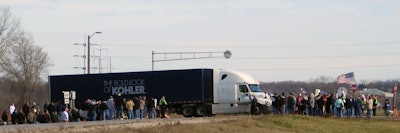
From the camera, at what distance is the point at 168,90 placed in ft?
144

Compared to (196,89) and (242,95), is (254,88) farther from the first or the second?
(196,89)

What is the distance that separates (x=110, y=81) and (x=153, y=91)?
120 inches

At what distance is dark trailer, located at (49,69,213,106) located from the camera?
42.9 meters

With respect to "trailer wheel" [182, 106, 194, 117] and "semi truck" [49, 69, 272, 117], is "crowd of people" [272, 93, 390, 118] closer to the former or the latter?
"semi truck" [49, 69, 272, 117]

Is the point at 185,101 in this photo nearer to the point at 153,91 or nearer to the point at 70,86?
the point at 153,91

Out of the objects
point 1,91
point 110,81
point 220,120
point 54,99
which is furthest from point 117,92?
point 1,91

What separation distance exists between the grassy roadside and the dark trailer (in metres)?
7.65

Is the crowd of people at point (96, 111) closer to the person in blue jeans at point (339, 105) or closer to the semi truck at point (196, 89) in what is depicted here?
the semi truck at point (196, 89)

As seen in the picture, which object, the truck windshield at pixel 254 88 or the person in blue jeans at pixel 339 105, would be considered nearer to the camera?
the person in blue jeans at pixel 339 105

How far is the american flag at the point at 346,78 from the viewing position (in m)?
67.0

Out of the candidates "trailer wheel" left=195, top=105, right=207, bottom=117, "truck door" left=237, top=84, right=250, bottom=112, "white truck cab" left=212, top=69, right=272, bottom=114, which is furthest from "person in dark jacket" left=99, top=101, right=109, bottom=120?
"truck door" left=237, top=84, right=250, bottom=112

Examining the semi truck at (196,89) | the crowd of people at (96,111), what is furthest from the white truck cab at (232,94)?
the crowd of people at (96,111)

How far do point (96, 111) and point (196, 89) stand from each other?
6.54 meters

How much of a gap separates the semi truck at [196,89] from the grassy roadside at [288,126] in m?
5.14
